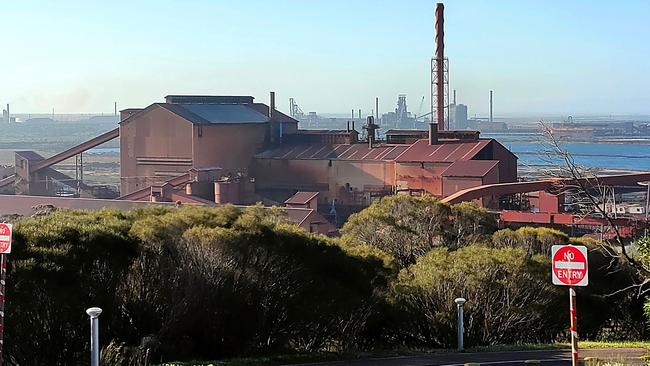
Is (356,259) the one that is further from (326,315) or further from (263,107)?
(263,107)

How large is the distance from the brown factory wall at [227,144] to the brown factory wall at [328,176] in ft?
3.67

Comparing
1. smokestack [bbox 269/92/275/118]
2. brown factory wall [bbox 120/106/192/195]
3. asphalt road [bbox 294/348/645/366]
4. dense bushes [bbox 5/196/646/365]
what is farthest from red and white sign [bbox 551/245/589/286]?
smokestack [bbox 269/92/275/118]

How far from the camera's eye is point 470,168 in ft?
150

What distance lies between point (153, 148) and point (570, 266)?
50.1 metres

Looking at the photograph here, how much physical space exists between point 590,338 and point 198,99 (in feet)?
154

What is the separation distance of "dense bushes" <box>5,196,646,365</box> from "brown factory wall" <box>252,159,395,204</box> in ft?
104

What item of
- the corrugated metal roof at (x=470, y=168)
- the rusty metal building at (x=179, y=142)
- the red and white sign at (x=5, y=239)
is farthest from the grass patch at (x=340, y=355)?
the rusty metal building at (x=179, y=142)

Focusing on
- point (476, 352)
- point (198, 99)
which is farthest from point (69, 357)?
point (198, 99)

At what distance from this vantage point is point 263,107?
66188 mm

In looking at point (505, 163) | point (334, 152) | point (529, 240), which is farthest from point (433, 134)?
point (529, 240)

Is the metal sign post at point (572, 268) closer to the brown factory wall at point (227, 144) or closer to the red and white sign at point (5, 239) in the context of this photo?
the red and white sign at point (5, 239)

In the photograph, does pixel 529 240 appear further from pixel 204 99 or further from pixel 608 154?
pixel 608 154

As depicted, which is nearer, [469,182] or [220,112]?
[469,182]

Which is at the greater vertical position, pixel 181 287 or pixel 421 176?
pixel 421 176
